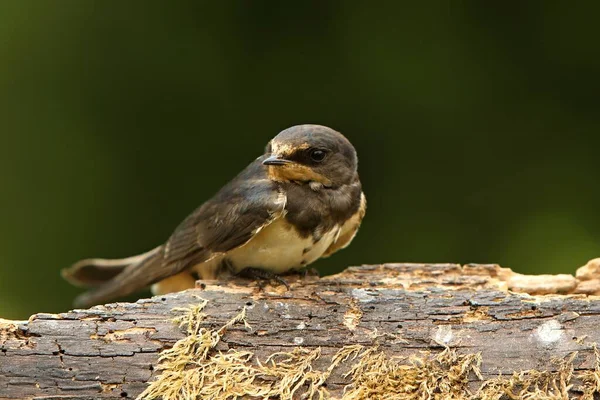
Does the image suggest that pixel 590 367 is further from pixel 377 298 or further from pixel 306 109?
pixel 306 109

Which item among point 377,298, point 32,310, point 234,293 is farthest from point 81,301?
point 377,298

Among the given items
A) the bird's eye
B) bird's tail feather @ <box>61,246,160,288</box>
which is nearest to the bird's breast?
the bird's eye

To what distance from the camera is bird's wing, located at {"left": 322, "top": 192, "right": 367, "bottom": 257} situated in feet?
11.9

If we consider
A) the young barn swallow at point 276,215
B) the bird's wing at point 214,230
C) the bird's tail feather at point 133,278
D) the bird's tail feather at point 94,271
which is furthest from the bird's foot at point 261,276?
the bird's tail feather at point 94,271

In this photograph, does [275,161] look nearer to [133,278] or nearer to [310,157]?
[310,157]

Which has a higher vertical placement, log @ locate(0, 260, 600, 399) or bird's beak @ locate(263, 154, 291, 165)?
bird's beak @ locate(263, 154, 291, 165)

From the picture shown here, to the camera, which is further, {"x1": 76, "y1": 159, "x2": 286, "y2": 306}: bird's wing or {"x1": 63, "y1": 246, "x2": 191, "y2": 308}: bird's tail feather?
{"x1": 63, "y1": 246, "x2": 191, "y2": 308}: bird's tail feather

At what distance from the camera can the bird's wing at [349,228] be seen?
3.62 m

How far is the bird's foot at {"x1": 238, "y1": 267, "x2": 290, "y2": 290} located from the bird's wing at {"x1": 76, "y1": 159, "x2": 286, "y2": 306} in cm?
11

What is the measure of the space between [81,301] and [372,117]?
1.72 metres

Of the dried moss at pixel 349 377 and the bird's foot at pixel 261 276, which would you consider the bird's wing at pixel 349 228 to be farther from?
the dried moss at pixel 349 377

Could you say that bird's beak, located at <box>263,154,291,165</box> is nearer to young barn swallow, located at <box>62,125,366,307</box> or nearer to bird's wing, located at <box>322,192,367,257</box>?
young barn swallow, located at <box>62,125,366,307</box>

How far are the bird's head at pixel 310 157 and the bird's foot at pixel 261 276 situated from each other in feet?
1.13

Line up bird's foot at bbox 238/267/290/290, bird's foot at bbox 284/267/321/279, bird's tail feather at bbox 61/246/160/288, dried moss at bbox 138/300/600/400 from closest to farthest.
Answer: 1. dried moss at bbox 138/300/600/400
2. bird's foot at bbox 238/267/290/290
3. bird's foot at bbox 284/267/321/279
4. bird's tail feather at bbox 61/246/160/288
